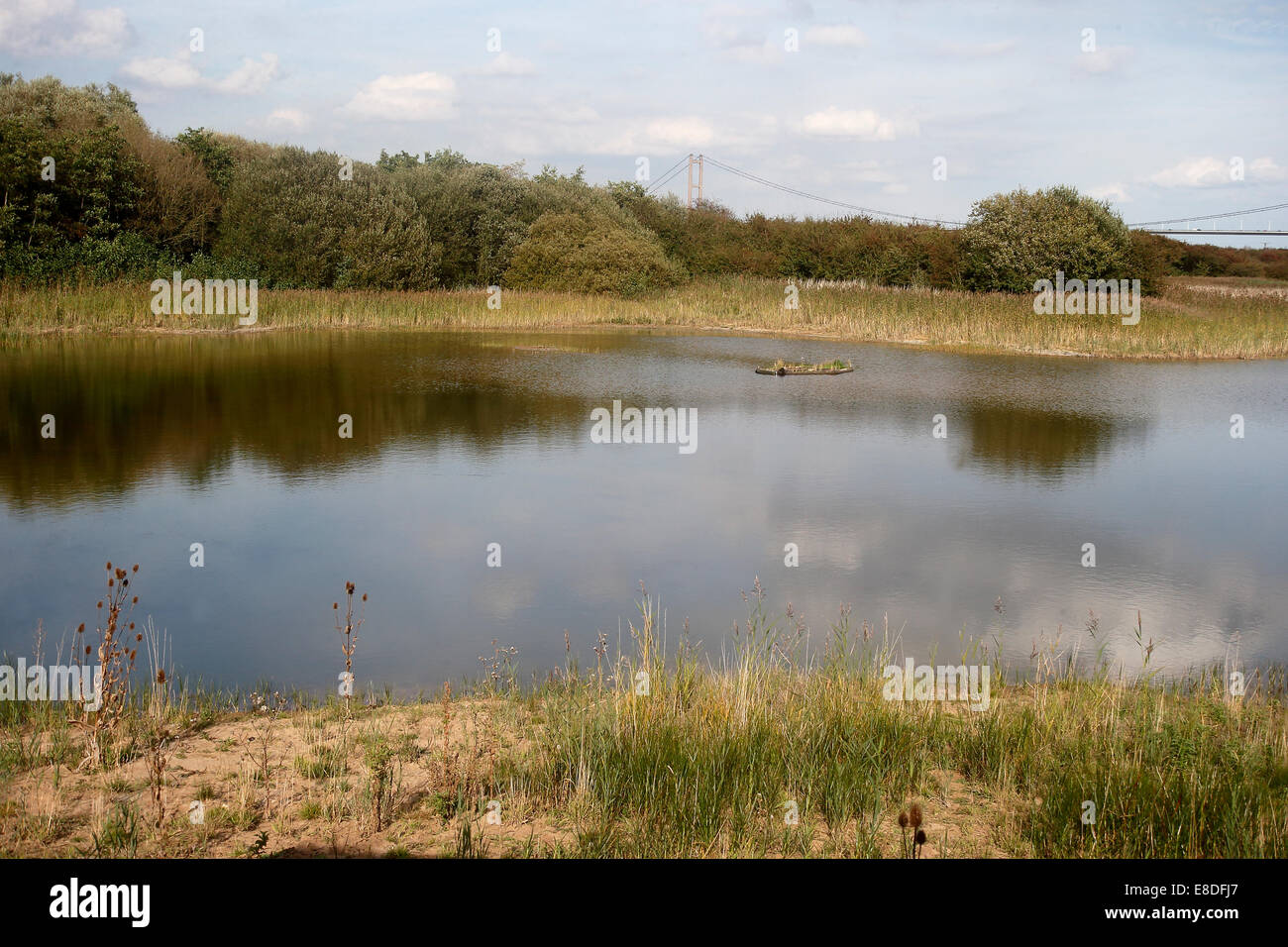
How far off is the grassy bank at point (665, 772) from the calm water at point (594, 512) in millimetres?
876

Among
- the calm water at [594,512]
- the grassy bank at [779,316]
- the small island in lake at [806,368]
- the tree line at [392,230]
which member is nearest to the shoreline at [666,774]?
the calm water at [594,512]

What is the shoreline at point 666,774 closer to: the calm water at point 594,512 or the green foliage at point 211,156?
the calm water at point 594,512

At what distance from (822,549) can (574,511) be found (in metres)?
2.24

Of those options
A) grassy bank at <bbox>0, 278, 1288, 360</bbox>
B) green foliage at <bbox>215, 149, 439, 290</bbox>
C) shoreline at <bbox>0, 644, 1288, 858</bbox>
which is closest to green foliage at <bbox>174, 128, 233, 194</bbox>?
A: green foliage at <bbox>215, 149, 439, 290</bbox>

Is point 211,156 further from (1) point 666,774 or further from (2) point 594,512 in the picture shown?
(1) point 666,774

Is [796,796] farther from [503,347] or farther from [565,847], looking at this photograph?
[503,347]

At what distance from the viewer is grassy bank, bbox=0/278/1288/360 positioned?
872 inches

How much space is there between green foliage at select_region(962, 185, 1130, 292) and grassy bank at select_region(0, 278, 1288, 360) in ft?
8.30

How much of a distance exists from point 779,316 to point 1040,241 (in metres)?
10.3

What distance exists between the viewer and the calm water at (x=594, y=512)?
20.9 feet

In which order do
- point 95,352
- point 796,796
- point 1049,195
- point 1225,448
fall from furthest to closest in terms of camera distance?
point 1049,195 < point 95,352 < point 1225,448 < point 796,796

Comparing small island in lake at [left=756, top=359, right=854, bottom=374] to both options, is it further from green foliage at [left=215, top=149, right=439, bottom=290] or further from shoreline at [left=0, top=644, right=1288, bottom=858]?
green foliage at [left=215, top=149, right=439, bottom=290]

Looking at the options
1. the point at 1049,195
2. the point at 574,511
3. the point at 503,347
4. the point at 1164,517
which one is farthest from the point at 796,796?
the point at 1049,195

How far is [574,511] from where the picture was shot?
8914mm
